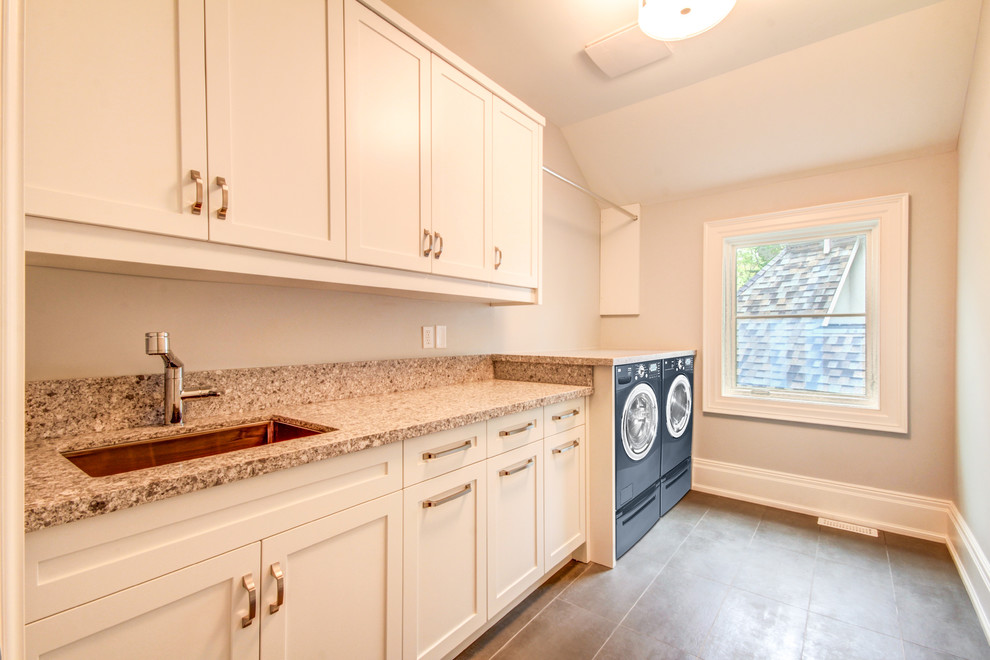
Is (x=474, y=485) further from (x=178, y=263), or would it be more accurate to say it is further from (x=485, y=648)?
(x=178, y=263)

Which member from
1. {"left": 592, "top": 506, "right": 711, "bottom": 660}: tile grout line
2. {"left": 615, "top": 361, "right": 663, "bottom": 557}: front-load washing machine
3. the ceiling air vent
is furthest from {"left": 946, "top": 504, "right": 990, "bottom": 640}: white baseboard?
the ceiling air vent

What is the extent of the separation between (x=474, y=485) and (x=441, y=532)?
20 centimetres

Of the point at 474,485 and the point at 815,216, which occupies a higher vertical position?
the point at 815,216

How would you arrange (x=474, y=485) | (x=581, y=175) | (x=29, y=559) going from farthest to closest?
(x=581, y=175) < (x=474, y=485) < (x=29, y=559)

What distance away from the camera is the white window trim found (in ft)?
8.38

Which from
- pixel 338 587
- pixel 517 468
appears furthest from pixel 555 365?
pixel 338 587

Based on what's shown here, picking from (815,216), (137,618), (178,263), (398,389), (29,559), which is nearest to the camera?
(29,559)

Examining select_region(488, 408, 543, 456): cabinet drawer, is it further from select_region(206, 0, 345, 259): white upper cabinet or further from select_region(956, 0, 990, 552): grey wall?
select_region(956, 0, 990, 552): grey wall

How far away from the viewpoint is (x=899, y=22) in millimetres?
2018

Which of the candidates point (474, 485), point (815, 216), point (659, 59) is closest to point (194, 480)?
point (474, 485)

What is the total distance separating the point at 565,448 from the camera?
2031mm

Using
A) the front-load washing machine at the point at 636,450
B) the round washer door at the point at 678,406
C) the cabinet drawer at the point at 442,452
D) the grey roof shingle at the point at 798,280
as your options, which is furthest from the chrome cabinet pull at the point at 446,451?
the grey roof shingle at the point at 798,280

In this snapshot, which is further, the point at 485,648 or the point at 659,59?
the point at 659,59

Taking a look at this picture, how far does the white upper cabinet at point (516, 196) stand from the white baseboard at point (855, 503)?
2161 mm
